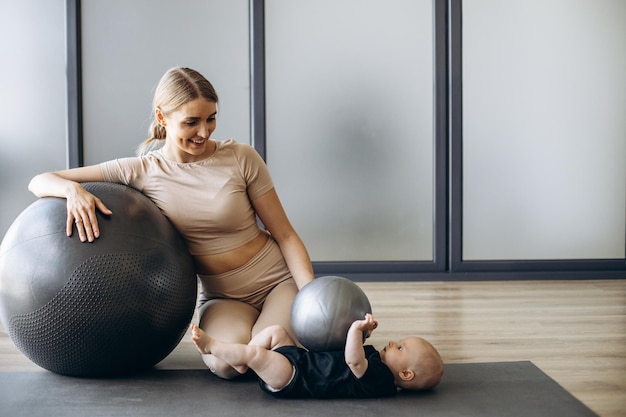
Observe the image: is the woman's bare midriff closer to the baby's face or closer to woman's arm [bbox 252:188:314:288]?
woman's arm [bbox 252:188:314:288]

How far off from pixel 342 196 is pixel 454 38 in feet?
3.67

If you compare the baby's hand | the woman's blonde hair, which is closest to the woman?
the woman's blonde hair

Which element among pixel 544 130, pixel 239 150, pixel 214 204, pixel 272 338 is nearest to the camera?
pixel 272 338

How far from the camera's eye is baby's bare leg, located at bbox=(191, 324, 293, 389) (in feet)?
6.75

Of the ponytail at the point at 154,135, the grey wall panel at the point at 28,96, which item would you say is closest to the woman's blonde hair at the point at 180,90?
the ponytail at the point at 154,135

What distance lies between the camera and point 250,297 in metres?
2.51

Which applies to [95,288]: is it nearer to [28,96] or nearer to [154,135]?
[154,135]

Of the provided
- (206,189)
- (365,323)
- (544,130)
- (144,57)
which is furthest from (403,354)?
(144,57)

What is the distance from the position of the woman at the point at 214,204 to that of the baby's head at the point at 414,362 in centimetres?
44

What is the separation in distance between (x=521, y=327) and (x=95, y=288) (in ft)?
5.98

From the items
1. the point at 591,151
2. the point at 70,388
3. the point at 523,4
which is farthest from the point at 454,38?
the point at 70,388

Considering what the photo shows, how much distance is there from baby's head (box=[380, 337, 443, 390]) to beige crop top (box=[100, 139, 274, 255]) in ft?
2.30

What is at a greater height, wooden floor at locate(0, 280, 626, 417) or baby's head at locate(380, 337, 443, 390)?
baby's head at locate(380, 337, 443, 390)

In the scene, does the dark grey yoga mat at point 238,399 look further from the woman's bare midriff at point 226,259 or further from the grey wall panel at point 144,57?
the grey wall panel at point 144,57
